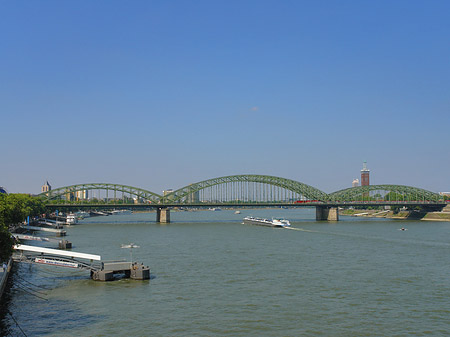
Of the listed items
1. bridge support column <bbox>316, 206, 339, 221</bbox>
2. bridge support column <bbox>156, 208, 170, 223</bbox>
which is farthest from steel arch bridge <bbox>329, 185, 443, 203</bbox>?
bridge support column <bbox>156, 208, 170, 223</bbox>

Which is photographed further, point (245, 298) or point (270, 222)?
point (270, 222)

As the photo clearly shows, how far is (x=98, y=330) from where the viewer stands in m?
26.5

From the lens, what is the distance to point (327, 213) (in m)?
159

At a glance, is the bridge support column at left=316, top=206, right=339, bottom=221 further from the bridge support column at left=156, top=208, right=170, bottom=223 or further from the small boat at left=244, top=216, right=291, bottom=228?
the bridge support column at left=156, top=208, right=170, bottom=223

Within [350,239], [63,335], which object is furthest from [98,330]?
[350,239]

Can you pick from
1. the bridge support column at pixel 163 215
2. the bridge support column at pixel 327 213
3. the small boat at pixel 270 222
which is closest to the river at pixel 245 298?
the small boat at pixel 270 222

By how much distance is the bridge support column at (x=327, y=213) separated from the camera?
154500mm

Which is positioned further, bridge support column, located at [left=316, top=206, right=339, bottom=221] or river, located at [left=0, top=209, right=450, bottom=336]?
bridge support column, located at [left=316, top=206, right=339, bottom=221]

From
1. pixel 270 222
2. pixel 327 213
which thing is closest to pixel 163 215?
pixel 270 222

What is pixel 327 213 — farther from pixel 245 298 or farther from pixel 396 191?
pixel 245 298

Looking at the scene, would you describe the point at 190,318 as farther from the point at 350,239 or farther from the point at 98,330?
the point at 350,239

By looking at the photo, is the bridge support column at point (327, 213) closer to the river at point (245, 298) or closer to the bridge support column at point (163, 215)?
the bridge support column at point (163, 215)

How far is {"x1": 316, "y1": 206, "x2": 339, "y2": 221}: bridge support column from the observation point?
507 ft

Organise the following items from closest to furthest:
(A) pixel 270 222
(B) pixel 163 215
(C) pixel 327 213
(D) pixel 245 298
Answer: (D) pixel 245 298 → (A) pixel 270 222 → (B) pixel 163 215 → (C) pixel 327 213
